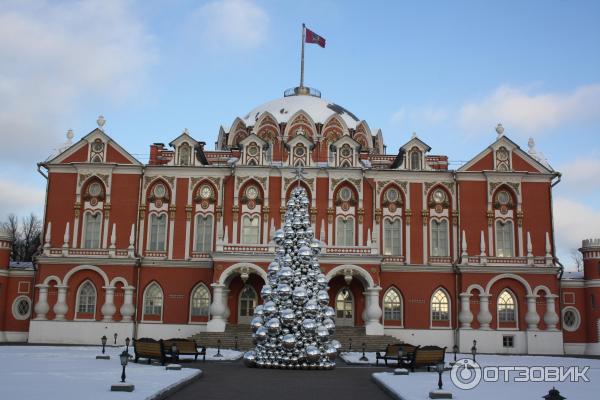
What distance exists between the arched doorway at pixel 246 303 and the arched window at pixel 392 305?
7699 millimetres

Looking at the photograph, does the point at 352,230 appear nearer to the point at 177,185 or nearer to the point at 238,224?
the point at 238,224

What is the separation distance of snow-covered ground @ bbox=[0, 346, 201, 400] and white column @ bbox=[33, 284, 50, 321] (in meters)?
14.9

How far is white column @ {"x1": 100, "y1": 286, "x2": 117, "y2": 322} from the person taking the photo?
3950cm

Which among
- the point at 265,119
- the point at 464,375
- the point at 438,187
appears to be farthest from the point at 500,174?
the point at 464,375

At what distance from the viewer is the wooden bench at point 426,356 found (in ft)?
74.1

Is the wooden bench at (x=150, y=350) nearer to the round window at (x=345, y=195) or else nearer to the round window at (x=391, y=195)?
the round window at (x=345, y=195)

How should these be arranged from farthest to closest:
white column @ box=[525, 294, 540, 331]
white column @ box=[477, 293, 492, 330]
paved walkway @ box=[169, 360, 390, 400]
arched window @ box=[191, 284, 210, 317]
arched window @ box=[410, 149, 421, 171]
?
1. arched window @ box=[410, 149, 421, 171]
2. arched window @ box=[191, 284, 210, 317]
3. white column @ box=[477, 293, 492, 330]
4. white column @ box=[525, 294, 540, 331]
5. paved walkway @ box=[169, 360, 390, 400]

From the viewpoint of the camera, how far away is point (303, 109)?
159 feet

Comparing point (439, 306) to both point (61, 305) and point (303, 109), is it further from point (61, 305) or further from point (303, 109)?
point (61, 305)

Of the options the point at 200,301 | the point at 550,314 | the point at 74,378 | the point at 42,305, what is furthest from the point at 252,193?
the point at 74,378

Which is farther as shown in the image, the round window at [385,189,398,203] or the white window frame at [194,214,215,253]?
the round window at [385,189,398,203]

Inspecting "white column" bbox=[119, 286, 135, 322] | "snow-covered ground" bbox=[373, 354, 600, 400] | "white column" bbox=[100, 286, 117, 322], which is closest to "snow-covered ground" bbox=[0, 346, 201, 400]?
"snow-covered ground" bbox=[373, 354, 600, 400]

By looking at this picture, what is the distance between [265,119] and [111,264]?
577 inches

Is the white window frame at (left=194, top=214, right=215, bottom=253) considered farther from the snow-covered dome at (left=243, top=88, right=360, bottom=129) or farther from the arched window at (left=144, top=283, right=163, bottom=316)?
the snow-covered dome at (left=243, top=88, right=360, bottom=129)
